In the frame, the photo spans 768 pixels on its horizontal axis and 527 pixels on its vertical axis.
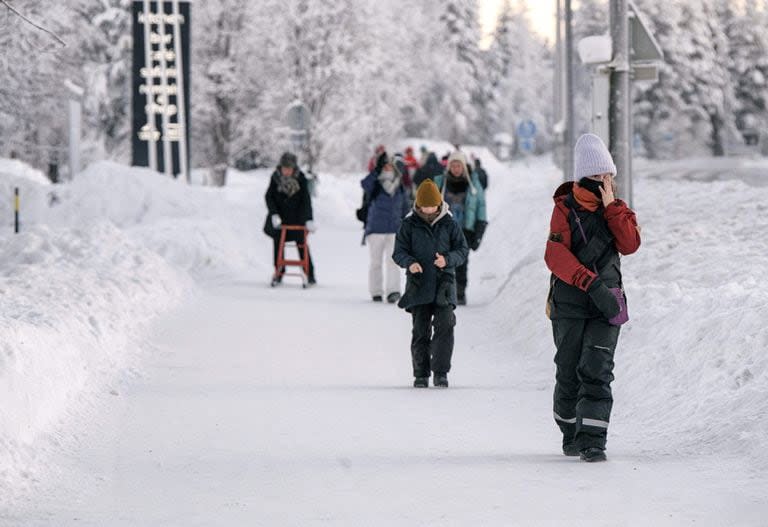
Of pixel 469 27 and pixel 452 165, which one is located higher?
pixel 469 27

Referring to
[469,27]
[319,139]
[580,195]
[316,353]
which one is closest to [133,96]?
[319,139]

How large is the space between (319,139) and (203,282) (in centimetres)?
2660

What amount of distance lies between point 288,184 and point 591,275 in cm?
1135

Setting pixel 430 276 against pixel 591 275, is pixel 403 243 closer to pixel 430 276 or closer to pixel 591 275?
pixel 430 276

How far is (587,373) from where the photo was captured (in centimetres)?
717

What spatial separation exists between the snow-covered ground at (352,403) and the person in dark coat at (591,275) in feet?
0.90

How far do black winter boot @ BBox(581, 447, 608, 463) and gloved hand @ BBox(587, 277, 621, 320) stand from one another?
26.6 inches

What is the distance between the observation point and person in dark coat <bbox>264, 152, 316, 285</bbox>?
1811 cm

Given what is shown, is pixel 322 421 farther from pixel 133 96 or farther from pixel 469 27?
pixel 469 27

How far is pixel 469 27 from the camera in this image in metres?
102

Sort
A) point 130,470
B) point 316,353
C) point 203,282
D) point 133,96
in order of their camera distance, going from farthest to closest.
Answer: point 133,96 < point 203,282 < point 316,353 < point 130,470

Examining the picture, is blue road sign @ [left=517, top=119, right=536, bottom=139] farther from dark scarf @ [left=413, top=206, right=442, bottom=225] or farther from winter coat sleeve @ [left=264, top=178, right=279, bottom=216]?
dark scarf @ [left=413, top=206, right=442, bottom=225]

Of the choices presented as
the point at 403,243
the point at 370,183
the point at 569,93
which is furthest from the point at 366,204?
the point at 569,93

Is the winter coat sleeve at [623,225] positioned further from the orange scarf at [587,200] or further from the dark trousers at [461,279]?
the dark trousers at [461,279]
